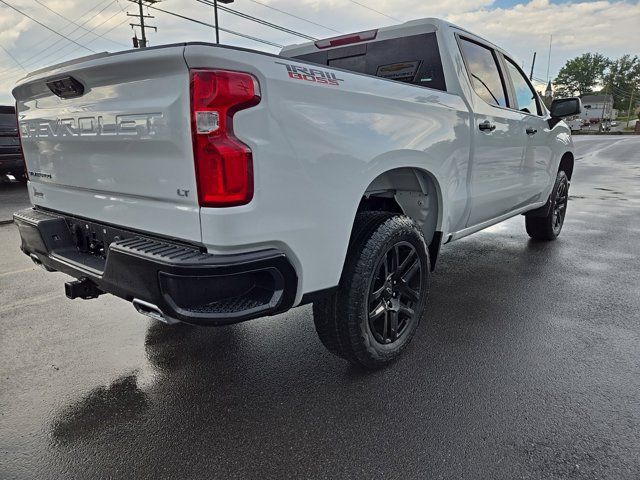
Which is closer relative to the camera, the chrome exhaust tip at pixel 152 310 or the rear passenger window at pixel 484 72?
the chrome exhaust tip at pixel 152 310

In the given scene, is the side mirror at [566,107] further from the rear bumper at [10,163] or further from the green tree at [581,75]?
the green tree at [581,75]

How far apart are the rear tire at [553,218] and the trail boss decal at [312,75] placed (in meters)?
4.26

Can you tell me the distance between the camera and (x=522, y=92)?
459 centimetres

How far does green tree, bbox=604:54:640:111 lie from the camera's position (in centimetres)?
10962

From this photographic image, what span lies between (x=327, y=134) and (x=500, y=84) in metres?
2.69

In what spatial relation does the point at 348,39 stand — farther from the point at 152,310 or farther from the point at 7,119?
the point at 7,119

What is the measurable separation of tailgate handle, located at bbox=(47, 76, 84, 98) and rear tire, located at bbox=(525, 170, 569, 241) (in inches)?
201

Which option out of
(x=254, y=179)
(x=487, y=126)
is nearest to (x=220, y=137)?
(x=254, y=179)

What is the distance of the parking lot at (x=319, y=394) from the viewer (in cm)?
202

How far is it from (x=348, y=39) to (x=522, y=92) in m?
1.96

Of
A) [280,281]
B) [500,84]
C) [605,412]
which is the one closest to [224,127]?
[280,281]

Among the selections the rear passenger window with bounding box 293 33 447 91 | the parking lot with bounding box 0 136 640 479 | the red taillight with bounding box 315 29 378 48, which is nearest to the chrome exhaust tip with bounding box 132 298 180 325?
the parking lot with bounding box 0 136 640 479

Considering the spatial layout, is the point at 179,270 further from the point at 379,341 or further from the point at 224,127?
the point at 379,341

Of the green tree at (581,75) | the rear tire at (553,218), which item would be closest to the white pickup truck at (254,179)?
the rear tire at (553,218)
